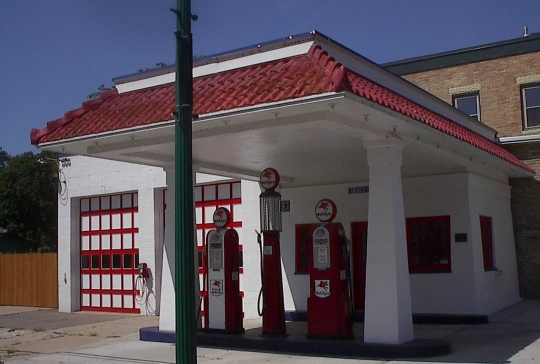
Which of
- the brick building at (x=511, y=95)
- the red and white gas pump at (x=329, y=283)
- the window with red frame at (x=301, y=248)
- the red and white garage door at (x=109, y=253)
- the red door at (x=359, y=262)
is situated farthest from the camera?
the red and white garage door at (x=109, y=253)

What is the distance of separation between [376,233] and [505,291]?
22.8 ft

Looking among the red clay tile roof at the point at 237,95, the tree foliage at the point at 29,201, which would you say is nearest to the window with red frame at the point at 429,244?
the red clay tile roof at the point at 237,95

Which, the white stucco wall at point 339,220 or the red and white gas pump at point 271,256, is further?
the white stucco wall at point 339,220

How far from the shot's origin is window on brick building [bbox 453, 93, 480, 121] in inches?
809

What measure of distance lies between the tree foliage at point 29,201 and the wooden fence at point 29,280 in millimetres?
13976

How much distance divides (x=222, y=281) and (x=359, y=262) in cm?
400

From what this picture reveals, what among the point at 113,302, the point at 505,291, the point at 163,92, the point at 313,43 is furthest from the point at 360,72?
the point at 113,302

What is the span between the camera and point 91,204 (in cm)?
2059

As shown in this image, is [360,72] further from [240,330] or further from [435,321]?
[435,321]

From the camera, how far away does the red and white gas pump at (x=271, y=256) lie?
37.1 feet

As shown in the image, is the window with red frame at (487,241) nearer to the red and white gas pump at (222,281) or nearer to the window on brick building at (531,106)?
the window on brick building at (531,106)

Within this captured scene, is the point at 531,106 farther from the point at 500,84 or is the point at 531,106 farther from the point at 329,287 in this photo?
the point at 329,287

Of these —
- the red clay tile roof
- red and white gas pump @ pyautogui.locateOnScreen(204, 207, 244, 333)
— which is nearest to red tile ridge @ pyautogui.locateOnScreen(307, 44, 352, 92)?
the red clay tile roof

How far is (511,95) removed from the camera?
65.1ft
